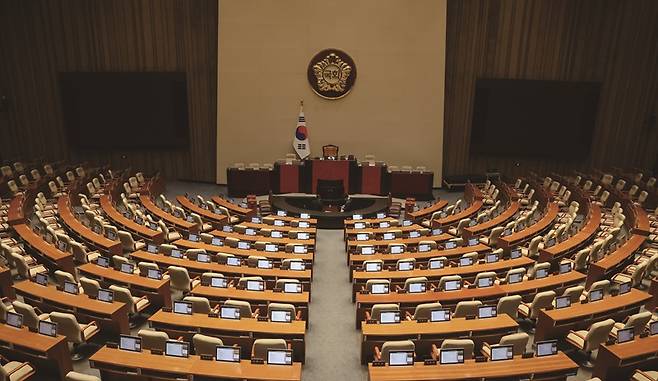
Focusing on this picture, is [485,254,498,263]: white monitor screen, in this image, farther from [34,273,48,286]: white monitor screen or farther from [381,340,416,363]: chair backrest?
[34,273,48,286]: white monitor screen

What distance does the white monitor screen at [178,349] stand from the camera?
21.9ft

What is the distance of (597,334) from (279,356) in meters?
4.83

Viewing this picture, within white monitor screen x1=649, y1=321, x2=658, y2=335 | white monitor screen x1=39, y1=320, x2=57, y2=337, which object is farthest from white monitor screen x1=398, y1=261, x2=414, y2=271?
white monitor screen x1=39, y1=320, x2=57, y2=337

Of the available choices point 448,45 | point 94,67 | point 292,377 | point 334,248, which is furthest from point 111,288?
point 448,45

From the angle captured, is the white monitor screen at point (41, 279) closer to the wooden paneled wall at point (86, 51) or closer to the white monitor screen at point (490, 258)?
the white monitor screen at point (490, 258)

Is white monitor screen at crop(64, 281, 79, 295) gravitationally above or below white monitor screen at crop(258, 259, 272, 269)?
above

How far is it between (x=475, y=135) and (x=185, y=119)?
464 inches

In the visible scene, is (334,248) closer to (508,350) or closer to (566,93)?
(508,350)

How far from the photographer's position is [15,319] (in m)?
7.41

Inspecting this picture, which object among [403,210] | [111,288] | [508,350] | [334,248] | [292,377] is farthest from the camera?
[403,210]

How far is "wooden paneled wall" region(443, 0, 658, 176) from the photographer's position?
63.3 ft

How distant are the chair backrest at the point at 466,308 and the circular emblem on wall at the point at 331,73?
12941mm

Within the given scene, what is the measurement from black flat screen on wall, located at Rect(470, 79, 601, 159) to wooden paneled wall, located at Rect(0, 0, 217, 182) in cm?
1092

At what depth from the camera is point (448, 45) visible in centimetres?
1986
